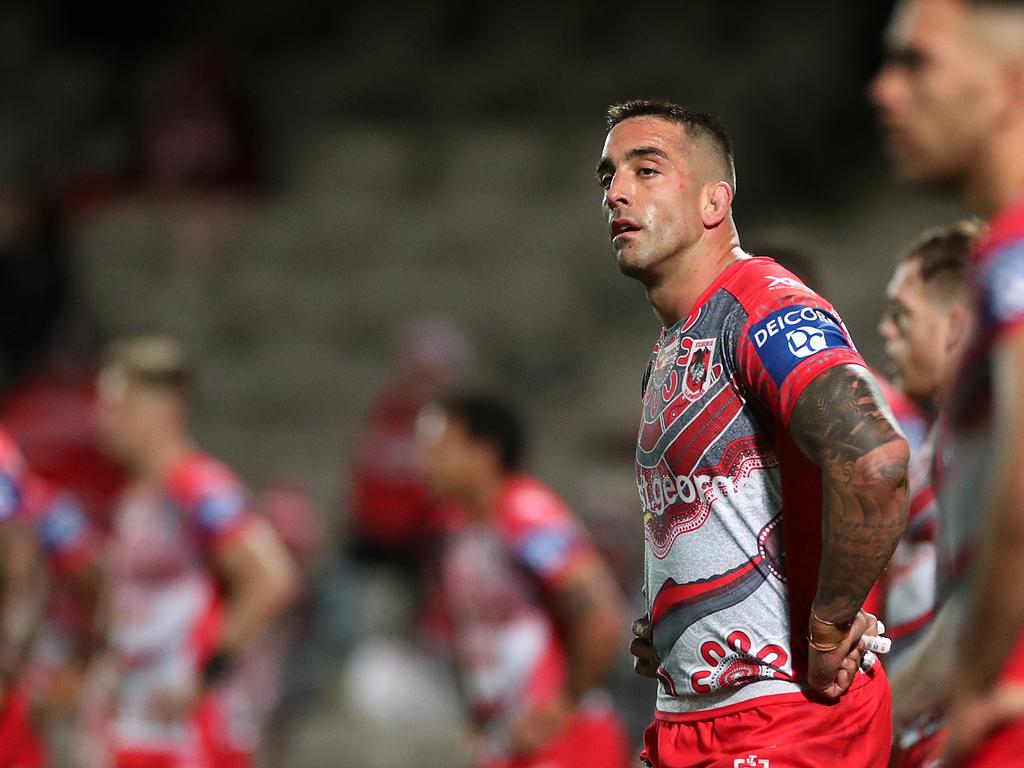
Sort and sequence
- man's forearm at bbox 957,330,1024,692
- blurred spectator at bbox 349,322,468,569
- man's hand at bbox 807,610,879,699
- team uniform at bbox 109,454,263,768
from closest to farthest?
man's forearm at bbox 957,330,1024,692
man's hand at bbox 807,610,879,699
team uniform at bbox 109,454,263,768
blurred spectator at bbox 349,322,468,569

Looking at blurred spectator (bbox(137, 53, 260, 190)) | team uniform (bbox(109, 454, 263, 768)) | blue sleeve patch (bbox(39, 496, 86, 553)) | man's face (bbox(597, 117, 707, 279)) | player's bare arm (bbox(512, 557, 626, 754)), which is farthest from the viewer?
blurred spectator (bbox(137, 53, 260, 190))

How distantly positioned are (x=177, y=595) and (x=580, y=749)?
1.79 m

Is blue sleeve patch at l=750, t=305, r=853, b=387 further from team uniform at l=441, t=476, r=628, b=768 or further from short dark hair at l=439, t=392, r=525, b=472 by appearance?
short dark hair at l=439, t=392, r=525, b=472

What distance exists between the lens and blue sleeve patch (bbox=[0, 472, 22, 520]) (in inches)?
205

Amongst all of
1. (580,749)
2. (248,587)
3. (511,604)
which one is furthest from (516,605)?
(248,587)

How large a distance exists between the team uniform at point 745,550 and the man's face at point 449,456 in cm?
325

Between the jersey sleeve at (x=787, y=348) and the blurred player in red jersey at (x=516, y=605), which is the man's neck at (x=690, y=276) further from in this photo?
the blurred player in red jersey at (x=516, y=605)

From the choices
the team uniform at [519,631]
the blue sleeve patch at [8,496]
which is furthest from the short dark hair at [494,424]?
the blue sleeve patch at [8,496]

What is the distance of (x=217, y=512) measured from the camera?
6523 mm

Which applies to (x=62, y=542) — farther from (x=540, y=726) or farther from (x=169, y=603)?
(x=540, y=726)

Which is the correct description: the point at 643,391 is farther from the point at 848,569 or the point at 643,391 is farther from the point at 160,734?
the point at 160,734

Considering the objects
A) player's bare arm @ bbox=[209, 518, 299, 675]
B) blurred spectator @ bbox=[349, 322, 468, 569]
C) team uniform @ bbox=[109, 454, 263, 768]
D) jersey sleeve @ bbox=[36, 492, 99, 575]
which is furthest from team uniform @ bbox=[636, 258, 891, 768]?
blurred spectator @ bbox=[349, 322, 468, 569]

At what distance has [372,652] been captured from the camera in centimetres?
993

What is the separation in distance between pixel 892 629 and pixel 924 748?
0.48 m
